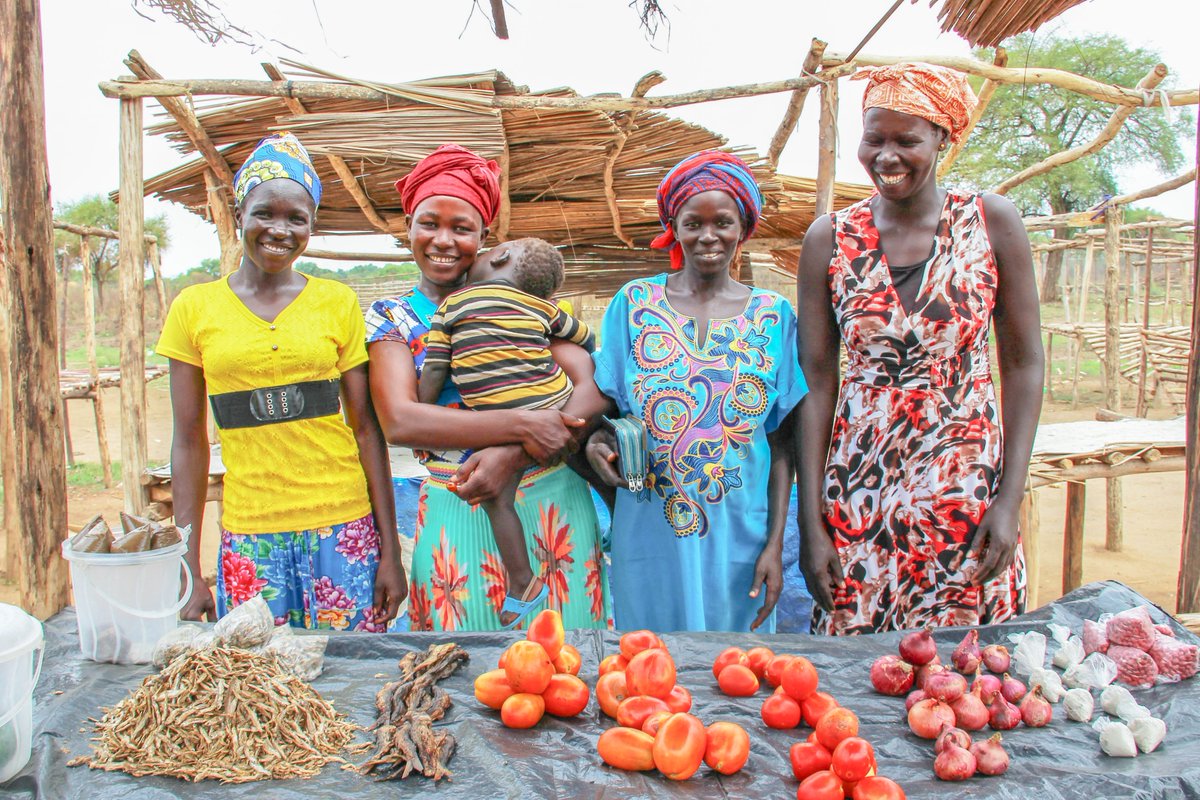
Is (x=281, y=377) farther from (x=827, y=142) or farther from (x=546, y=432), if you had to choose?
(x=827, y=142)

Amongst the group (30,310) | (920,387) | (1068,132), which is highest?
(1068,132)

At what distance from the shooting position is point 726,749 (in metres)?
1.39

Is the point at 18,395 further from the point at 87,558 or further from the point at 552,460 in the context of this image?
the point at 552,460

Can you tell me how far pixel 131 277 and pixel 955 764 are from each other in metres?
4.25

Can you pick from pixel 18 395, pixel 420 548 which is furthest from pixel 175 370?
pixel 420 548

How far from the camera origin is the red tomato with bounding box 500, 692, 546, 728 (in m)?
1.53

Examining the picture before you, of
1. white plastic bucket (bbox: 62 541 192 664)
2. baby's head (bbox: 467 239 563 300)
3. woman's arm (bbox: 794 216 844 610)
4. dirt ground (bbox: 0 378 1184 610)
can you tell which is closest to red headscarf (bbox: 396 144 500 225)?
baby's head (bbox: 467 239 563 300)

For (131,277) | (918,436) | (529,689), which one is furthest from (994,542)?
(131,277)

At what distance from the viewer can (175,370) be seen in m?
2.35

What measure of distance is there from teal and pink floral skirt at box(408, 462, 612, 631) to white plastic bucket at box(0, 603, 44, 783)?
1033 millimetres

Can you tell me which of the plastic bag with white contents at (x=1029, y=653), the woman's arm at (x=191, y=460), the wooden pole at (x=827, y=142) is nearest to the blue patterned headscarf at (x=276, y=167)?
the woman's arm at (x=191, y=460)

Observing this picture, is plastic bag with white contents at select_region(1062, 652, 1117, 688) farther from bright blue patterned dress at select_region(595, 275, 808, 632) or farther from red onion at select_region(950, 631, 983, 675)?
bright blue patterned dress at select_region(595, 275, 808, 632)

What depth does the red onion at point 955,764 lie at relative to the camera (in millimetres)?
1393

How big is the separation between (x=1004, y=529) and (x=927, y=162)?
950mm
